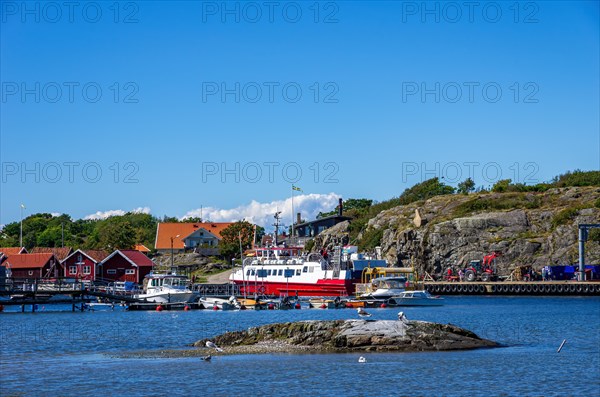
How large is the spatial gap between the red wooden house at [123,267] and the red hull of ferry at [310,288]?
62.8ft

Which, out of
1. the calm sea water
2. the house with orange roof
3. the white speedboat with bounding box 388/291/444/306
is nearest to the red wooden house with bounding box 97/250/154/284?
the white speedboat with bounding box 388/291/444/306

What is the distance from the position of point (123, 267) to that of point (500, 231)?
169 ft

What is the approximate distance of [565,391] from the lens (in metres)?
26.5

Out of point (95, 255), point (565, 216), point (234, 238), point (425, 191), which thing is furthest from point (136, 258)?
point (425, 191)

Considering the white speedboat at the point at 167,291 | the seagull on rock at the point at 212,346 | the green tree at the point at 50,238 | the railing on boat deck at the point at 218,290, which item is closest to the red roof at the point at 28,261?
the railing on boat deck at the point at 218,290

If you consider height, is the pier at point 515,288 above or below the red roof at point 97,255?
below

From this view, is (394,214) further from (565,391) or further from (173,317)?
(565,391)

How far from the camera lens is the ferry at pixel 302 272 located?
Result: 93500 millimetres

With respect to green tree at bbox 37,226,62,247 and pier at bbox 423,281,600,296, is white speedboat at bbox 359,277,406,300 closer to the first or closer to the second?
pier at bbox 423,281,600,296

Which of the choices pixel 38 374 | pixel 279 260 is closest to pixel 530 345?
pixel 38 374

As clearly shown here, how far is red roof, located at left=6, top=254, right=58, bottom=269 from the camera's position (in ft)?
376

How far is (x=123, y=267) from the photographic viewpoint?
111m

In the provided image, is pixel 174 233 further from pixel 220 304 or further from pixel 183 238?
pixel 220 304

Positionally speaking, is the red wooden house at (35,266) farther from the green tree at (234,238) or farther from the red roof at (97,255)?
the green tree at (234,238)
